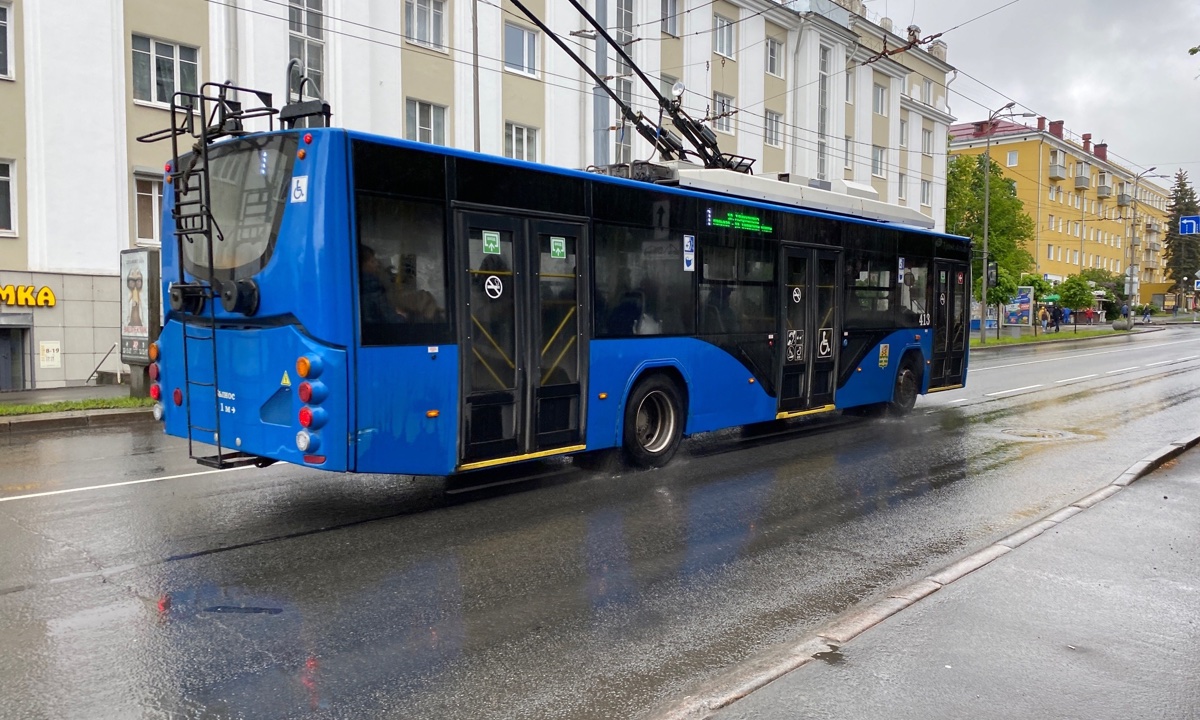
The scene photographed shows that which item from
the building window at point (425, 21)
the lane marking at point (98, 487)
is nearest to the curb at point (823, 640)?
the lane marking at point (98, 487)

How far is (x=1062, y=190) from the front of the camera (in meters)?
83.6

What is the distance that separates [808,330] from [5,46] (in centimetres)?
1740

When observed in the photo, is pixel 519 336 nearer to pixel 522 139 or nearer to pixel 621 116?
pixel 522 139

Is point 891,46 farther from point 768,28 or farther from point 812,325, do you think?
point 812,325

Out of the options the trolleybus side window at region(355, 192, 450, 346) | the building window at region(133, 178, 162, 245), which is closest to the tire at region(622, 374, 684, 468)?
the trolleybus side window at region(355, 192, 450, 346)

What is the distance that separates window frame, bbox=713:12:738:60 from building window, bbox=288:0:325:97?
16.1 meters

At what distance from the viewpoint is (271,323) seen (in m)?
7.07

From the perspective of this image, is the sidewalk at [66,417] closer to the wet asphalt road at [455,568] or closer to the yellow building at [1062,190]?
the wet asphalt road at [455,568]

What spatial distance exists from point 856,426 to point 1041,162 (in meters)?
76.3

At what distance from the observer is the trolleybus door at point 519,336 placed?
25.7ft

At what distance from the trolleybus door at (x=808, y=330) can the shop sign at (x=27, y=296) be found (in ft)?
52.5

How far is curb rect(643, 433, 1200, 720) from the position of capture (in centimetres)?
415

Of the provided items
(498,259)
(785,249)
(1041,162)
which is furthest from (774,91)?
(1041,162)

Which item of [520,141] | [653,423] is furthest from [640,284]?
[520,141]
